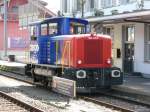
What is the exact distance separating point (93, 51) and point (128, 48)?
10.7 meters

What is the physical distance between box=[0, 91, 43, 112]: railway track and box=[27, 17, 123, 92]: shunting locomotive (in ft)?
8.07

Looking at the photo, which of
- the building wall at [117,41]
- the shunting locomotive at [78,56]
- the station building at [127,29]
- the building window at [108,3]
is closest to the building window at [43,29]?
the shunting locomotive at [78,56]

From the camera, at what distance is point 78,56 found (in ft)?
62.4

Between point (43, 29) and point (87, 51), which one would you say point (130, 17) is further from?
point (87, 51)

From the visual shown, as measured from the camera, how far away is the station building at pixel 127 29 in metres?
26.5

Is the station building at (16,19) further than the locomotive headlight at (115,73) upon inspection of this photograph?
Yes

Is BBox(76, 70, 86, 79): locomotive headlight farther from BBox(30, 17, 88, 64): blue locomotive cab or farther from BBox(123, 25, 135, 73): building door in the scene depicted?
BBox(123, 25, 135, 73): building door

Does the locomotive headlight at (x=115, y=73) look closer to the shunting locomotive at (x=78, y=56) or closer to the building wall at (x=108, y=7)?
the shunting locomotive at (x=78, y=56)

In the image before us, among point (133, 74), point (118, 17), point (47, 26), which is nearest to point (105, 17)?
point (118, 17)

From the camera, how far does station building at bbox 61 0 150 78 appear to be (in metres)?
26.5

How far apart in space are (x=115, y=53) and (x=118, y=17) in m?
5.36

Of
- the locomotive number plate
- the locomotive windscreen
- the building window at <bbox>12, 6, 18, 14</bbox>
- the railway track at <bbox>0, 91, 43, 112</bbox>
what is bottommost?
the railway track at <bbox>0, 91, 43, 112</bbox>

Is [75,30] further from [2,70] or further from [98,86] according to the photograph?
[2,70]

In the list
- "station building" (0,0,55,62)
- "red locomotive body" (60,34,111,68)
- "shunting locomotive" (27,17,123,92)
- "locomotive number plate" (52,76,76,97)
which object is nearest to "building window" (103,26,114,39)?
"shunting locomotive" (27,17,123,92)
